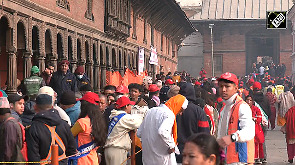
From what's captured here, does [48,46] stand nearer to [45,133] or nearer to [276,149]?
[276,149]

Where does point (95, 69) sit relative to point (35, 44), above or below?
below

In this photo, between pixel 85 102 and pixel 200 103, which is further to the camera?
pixel 200 103

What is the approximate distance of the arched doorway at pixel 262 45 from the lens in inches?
2564

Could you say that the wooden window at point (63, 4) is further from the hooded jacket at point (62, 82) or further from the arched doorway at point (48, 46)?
the hooded jacket at point (62, 82)

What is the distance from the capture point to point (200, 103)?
13219 mm

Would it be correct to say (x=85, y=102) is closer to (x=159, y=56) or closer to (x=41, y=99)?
(x=41, y=99)

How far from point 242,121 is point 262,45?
60.5 metres

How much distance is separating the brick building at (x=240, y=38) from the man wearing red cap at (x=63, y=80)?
51.4m

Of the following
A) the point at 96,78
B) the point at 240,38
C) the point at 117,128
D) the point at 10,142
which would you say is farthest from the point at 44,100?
the point at 240,38

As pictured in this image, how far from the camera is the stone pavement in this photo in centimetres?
1534

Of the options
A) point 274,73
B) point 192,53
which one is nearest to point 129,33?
point 274,73

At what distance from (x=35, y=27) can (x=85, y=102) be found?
982 centimetres

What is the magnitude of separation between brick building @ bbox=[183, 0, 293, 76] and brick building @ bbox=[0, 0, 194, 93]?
939 inches

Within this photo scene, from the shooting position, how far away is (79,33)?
2261 centimetres
